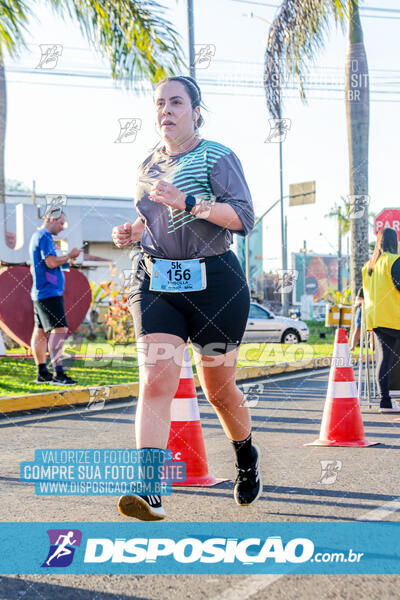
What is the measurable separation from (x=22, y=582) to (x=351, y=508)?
5.41 feet

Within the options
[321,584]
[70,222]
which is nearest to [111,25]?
[70,222]

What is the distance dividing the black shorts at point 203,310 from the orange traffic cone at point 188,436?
927 mm

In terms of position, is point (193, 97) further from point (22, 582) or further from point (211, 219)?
point (22, 582)

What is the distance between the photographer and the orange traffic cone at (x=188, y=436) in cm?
434

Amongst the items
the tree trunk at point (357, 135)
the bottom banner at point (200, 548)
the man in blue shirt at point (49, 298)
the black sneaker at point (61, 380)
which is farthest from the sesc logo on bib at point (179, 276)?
the tree trunk at point (357, 135)

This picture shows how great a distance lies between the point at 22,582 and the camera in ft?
9.06

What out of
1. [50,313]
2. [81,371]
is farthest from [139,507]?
[81,371]

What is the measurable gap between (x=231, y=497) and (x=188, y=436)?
55cm

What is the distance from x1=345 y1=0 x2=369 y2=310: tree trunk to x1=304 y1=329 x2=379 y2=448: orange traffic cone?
413 inches

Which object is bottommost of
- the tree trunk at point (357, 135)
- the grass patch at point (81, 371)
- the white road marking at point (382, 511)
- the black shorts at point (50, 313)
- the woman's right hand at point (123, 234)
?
the grass patch at point (81, 371)

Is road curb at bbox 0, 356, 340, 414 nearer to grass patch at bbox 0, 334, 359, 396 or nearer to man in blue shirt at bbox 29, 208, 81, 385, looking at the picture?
grass patch at bbox 0, 334, 359, 396

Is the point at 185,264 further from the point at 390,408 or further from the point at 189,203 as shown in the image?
the point at 390,408

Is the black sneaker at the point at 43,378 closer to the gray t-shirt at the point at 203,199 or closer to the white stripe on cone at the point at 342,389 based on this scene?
the white stripe on cone at the point at 342,389

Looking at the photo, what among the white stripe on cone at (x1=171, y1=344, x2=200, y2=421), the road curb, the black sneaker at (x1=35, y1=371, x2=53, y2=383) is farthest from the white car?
the white stripe on cone at (x1=171, y1=344, x2=200, y2=421)
